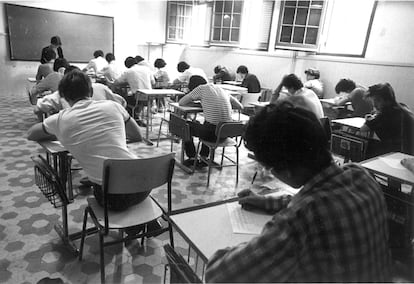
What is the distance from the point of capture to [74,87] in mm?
1833

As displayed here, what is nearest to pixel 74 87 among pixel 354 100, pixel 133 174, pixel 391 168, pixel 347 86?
pixel 133 174

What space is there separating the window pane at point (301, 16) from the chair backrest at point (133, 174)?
17.2 ft

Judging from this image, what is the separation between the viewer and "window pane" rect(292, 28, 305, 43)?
585 centimetres

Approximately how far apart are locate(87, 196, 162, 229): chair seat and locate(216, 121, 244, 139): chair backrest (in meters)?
1.37

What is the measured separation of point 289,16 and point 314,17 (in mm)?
519

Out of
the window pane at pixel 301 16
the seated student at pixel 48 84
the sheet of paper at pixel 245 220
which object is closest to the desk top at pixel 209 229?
the sheet of paper at pixel 245 220

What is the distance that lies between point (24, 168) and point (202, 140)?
1856mm

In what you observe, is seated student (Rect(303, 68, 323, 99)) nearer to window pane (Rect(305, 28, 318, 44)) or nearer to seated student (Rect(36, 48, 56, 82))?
window pane (Rect(305, 28, 318, 44))

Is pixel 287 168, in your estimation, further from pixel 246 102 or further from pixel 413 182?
pixel 246 102

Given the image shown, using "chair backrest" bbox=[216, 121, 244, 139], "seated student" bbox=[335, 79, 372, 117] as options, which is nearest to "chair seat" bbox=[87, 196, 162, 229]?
"chair backrest" bbox=[216, 121, 244, 139]

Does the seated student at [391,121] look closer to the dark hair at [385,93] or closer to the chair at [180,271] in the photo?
the dark hair at [385,93]

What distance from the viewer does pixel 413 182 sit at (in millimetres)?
1817

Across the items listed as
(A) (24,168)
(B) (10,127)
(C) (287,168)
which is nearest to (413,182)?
(C) (287,168)

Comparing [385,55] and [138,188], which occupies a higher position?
[385,55]
